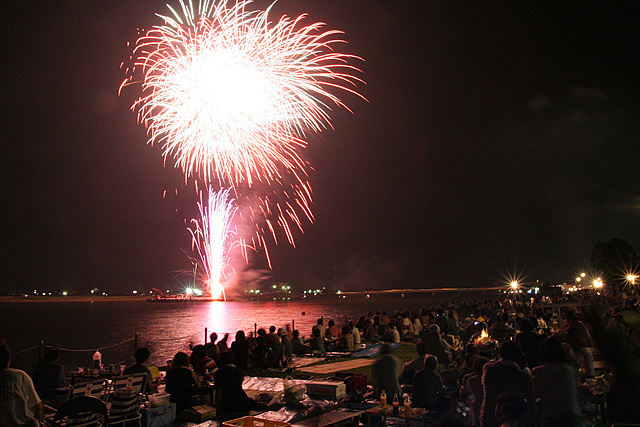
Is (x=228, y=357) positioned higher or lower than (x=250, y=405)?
higher

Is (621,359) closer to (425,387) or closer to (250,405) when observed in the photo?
(425,387)

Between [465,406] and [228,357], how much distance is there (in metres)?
4.01

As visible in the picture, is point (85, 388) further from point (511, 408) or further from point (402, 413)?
point (511, 408)

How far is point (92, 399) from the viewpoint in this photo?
5.02 m

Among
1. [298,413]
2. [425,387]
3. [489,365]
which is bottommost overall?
[298,413]

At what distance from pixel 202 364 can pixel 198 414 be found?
308 cm

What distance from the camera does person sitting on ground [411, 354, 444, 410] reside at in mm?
7051

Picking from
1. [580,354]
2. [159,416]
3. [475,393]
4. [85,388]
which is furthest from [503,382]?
[85,388]

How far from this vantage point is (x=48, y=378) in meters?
8.88

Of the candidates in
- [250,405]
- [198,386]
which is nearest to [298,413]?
[250,405]

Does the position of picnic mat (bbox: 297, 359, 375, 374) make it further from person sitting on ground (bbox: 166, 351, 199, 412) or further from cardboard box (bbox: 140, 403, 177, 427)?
cardboard box (bbox: 140, 403, 177, 427)

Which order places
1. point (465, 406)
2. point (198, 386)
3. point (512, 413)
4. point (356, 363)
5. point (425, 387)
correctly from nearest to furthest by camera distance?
point (512, 413), point (465, 406), point (425, 387), point (198, 386), point (356, 363)

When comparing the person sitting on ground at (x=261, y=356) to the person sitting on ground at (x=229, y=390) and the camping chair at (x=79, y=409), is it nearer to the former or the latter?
the person sitting on ground at (x=229, y=390)

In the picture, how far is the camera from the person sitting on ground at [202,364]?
34.7ft
